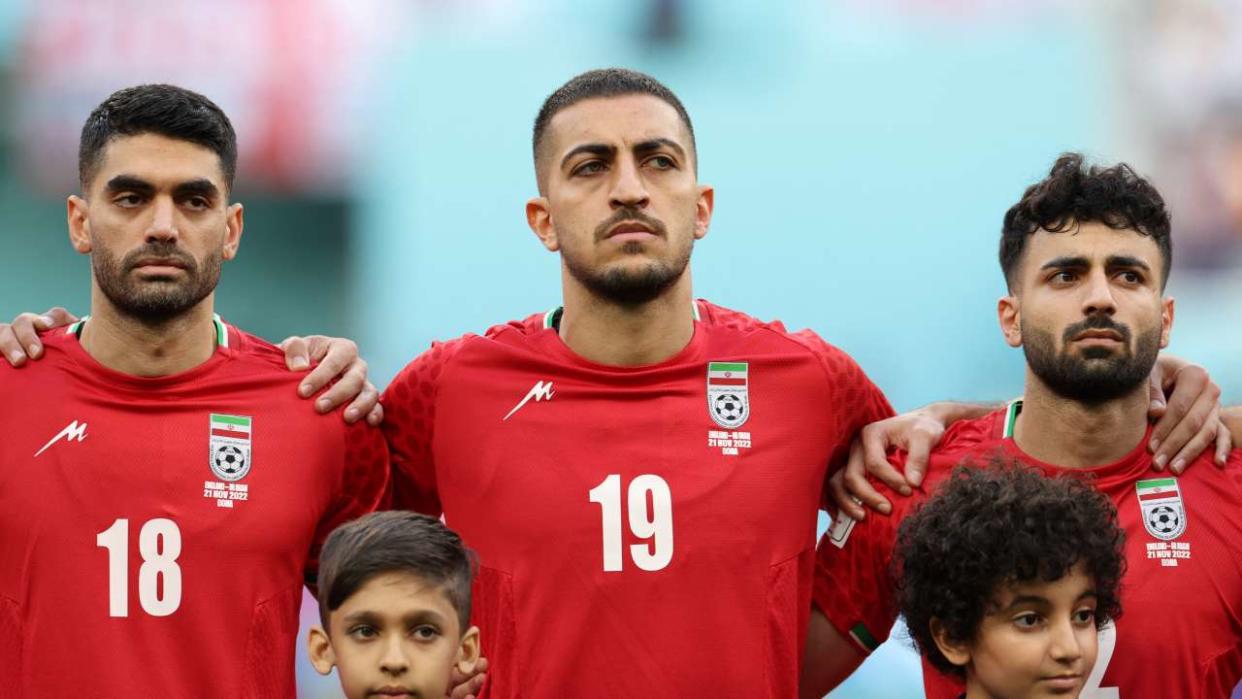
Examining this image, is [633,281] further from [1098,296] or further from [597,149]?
[1098,296]

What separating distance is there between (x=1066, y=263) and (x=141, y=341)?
240cm

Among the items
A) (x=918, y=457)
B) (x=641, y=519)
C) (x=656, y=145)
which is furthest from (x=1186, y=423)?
(x=656, y=145)

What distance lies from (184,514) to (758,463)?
4.79 ft

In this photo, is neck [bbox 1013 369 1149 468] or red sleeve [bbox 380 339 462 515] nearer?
neck [bbox 1013 369 1149 468]

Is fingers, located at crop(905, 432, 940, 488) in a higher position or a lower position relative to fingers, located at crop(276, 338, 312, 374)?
lower

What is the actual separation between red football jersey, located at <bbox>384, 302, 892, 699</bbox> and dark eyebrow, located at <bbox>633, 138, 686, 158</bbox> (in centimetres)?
50

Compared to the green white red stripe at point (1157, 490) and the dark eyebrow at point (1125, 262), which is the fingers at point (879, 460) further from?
the dark eyebrow at point (1125, 262)

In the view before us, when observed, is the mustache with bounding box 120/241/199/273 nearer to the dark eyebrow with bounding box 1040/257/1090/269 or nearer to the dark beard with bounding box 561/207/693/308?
the dark beard with bounding box 561/207/693/308

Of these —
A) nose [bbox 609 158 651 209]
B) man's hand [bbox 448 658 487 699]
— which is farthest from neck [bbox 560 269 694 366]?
man's hand [bbox 448 658 487 699]

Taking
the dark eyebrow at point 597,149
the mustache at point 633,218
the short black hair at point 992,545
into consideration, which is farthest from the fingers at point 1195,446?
the dark eyebrow at point 597,149

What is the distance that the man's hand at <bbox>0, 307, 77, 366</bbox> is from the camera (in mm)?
4902

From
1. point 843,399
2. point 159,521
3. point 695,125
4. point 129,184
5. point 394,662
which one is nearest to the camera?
point 394,662

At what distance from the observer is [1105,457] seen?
16.1ft

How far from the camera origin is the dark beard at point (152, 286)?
4742 mm
